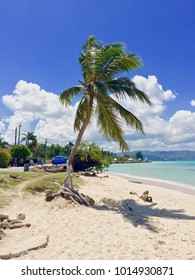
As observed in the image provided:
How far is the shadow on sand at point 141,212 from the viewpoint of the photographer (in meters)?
8.43

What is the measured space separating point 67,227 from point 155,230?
8.38ft

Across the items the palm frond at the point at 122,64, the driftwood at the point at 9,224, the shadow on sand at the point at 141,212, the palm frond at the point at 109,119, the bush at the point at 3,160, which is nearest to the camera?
the driftwood at the point at 9,224

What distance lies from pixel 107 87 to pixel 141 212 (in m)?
5.54

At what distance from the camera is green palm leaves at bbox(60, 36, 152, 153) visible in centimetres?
1124

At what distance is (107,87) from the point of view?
11.4 meters

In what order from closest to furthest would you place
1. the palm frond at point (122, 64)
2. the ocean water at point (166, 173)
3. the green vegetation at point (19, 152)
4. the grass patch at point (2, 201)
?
the grass patch at point (2, 201), the palm frond at point (122, 64), the ocean water at point (166, 173), the green vegetation at point (19, 152)

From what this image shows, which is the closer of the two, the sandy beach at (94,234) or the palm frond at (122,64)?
the sandy beach at (94,234)

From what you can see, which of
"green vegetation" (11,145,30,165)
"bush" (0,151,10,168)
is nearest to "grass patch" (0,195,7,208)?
"bush" (0,151,10,168)

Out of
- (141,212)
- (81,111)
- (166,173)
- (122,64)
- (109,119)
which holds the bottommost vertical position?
(166,173)

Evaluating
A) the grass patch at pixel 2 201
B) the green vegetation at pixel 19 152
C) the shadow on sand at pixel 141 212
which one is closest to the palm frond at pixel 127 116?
the shadow on sand at pixel 141 212

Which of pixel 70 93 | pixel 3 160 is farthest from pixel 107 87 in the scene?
pixel 3 160

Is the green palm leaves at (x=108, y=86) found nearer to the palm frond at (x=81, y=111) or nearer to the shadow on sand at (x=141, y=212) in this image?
the palm frond at (x=81, y=111)

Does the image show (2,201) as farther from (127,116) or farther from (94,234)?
(127,116)
